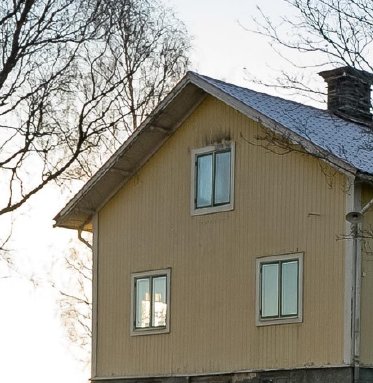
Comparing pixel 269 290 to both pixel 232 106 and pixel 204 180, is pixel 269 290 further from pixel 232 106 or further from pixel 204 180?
pixel 232 106

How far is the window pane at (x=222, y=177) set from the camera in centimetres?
2903

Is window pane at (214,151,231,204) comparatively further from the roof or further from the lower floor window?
the lower floor window

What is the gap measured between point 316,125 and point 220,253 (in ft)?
10.2

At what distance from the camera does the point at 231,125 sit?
29.0m

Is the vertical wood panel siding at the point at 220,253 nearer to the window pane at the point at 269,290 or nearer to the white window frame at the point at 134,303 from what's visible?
the white window frame at the point at 134,303

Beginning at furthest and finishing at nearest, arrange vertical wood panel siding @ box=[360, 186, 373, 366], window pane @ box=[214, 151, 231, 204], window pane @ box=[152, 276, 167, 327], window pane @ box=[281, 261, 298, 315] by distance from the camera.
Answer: window pane @ box=[152, 276, 167, 327] < window pane @ box=[214, 151, 231, 204] < window pane @ box=[281, 261, 298, 315] < vertical wood panel siding @ box=[360, 186, 373, 366]

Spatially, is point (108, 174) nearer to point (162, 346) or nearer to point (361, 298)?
point (162, 346)

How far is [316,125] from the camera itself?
28625mm

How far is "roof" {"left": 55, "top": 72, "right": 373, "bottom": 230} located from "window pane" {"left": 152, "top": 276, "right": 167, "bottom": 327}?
98.7 inches

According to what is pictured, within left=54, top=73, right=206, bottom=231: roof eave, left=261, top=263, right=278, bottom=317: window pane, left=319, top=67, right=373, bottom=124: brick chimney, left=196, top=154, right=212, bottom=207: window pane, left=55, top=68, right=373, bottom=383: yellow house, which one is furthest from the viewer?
left=319, top=67, right=373, bottom=124: brick chimney

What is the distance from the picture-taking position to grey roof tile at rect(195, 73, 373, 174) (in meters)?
26.7

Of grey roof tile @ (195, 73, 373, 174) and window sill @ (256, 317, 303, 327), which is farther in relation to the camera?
window sill @ (256, 317, 303, 327)

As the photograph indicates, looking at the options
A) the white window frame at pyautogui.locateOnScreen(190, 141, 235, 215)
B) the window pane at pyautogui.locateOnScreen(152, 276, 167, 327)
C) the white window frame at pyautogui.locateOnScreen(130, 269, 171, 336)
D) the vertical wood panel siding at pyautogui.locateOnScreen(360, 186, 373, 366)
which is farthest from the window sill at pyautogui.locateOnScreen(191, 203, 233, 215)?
the vertical wood panel siding at pyautogui.locateOnScreen(360, 186, 373, 366)

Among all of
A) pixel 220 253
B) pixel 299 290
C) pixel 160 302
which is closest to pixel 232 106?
pixel 220 253
